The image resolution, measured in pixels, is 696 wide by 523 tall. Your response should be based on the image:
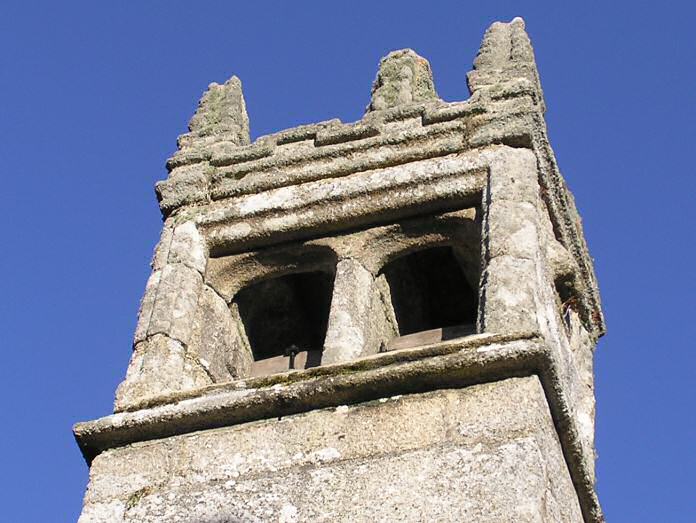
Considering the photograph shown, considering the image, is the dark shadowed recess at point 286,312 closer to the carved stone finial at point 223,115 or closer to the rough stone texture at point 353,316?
the rough stone texture at point 353,316

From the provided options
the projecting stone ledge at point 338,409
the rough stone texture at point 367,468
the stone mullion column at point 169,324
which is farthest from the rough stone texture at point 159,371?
the rough stone texture at point 367,468

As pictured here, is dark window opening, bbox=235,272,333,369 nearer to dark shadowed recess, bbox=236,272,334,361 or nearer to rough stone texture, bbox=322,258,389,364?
dark shadowed recess, bbox=236,272,334,361

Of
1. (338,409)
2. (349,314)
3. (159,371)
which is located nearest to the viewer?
(338,409)

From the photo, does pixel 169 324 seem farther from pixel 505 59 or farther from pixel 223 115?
pixel 505 59

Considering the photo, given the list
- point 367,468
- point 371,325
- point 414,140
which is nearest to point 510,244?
point 371,325

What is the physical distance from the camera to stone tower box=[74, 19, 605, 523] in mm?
6652

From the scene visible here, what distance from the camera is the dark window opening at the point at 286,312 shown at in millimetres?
9203

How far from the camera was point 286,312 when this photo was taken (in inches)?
368

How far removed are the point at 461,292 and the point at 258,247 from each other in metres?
1.40

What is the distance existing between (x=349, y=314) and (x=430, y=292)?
131 centimetres

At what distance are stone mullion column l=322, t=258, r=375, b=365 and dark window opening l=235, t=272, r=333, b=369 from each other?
687 millimetres

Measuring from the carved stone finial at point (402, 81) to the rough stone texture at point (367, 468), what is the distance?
3.49 m

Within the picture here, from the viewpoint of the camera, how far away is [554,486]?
21.7ft

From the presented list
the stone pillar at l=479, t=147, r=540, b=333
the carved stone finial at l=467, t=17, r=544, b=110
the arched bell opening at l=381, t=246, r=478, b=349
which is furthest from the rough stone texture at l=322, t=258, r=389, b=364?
the carved stone finial at l=467, t=17, r=544, b=110
